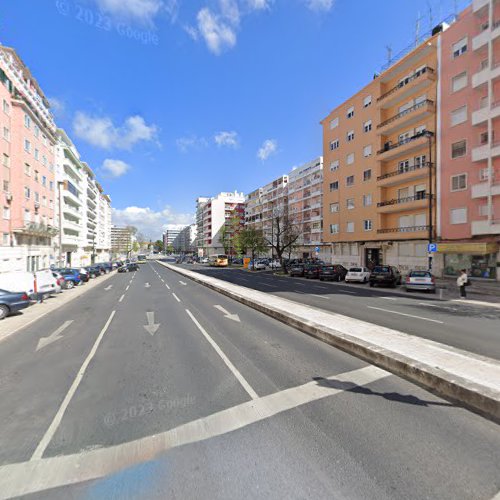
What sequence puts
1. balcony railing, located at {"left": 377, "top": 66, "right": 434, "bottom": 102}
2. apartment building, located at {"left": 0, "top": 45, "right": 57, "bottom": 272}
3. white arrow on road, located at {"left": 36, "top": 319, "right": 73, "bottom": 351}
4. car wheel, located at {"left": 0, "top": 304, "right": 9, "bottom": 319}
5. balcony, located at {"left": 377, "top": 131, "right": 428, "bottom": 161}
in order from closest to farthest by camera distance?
1. white arrow on road, located at {"left": 36, "top": 319, "right": 73, "bottom": 351}
2. car wheel, located at {"left": 0, "top": 304, "right": 9, "bottom": 319}
3. balcony railing, located at {"left": 377, "top": 66, "right": 434, "bottom": 102}
4. balcony, located at {"left": 377, "top": 131, "right": 428, "bottom": 161}
5. apartment building, located at {"left": 0, "top": 45, "right": 57, "bottom": 272}

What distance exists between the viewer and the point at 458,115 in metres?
23.1

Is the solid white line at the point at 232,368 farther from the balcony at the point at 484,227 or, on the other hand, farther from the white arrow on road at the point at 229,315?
the balcony at the point at 484,227

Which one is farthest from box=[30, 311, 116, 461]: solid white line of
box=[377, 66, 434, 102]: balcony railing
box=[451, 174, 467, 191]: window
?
box=[377, 66, 434, 102]: balcony railing

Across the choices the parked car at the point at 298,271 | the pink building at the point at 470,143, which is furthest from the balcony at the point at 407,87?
the parked car at the point at 298,271

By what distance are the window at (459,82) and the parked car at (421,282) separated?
17566 millimetres

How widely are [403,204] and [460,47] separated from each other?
13.6m

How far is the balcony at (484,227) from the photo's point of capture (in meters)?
20.0

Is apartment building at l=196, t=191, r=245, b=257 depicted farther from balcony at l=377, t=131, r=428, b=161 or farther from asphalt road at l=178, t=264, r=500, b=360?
asphalt road at l=178, t=264, r=500, b=360

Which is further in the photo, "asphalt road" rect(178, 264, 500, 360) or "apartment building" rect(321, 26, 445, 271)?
"apartment building" rect(321, 26, 445, 271)

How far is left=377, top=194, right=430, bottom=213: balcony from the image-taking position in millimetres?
26016

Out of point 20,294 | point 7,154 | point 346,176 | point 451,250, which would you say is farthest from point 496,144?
point 7,154

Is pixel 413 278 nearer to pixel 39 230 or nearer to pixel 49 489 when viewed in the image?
pixel 49 489

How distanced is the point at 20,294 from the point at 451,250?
1148 inches

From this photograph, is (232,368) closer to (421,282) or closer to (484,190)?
(421,282)
